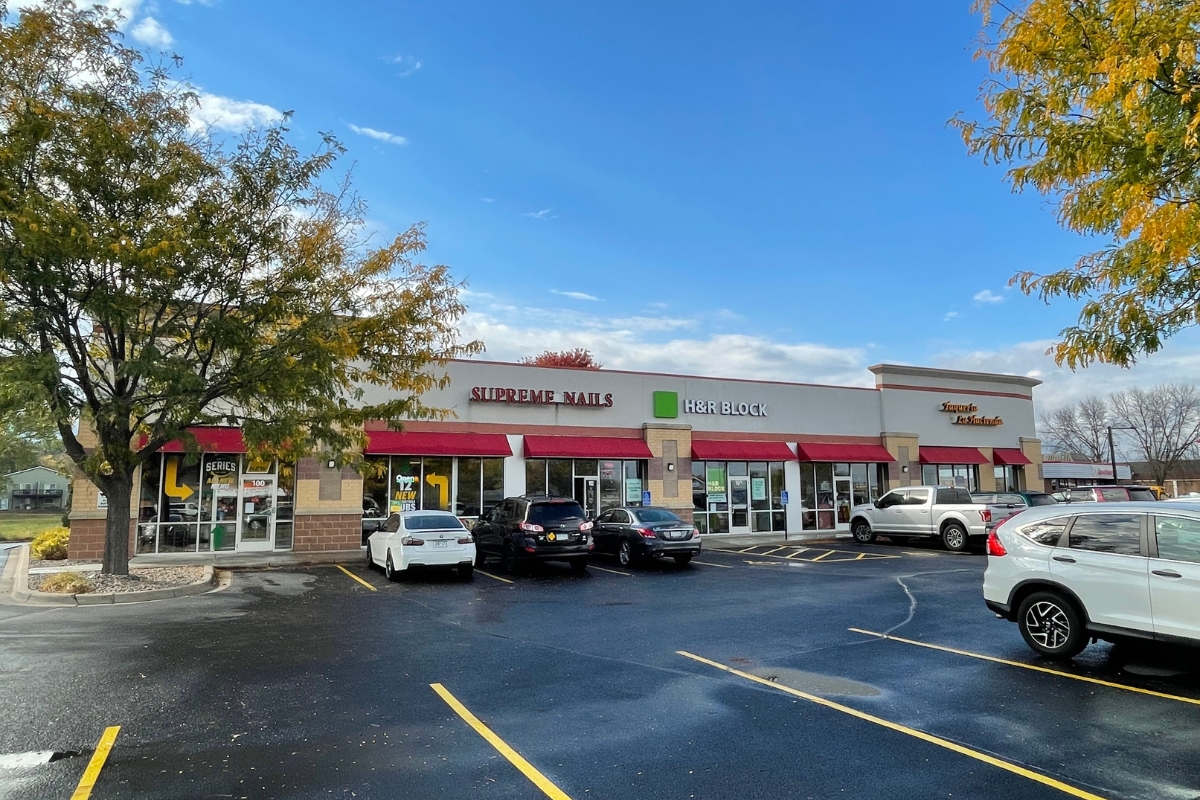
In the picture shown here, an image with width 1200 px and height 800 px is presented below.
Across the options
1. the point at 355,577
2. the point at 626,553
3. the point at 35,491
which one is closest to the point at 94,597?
the point at 355,577

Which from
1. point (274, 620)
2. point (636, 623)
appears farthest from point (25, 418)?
point (636, 623)

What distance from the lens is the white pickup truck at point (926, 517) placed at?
73.4 feet

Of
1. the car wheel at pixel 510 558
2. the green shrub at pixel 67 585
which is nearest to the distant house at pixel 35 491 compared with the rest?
the green shrub at pixel 67 585

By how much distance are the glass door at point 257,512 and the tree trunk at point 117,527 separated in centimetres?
730

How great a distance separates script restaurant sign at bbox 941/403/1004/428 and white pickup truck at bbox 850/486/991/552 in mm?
9602

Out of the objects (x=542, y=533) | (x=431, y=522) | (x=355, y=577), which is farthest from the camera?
(x=542, y=533)

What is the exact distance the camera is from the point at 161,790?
4.75 m

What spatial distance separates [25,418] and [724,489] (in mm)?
21408

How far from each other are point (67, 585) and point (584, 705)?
11.7 meters

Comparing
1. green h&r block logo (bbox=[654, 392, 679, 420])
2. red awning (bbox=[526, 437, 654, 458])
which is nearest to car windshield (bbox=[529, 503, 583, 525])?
red awning (bbox=[526, 437, 654, 458])

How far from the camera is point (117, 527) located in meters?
14.9

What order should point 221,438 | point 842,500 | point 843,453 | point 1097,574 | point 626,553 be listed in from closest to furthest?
point 1097,574 → point 626,553 → point 221,438 → point 843,453 → point 842,500

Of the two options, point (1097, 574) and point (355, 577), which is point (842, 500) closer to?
point (355, 577)

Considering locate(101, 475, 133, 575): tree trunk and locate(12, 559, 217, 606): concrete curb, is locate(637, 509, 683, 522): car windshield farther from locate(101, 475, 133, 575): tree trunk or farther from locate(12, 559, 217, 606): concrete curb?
locate(101, 475, 133, 575): tree trunk
